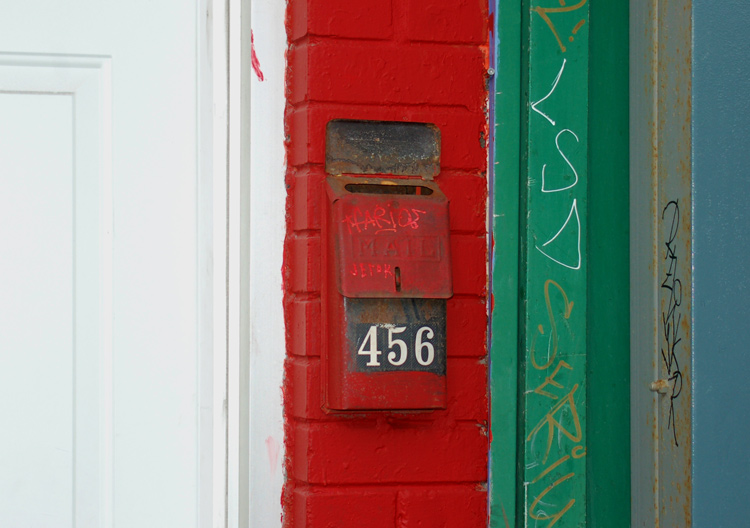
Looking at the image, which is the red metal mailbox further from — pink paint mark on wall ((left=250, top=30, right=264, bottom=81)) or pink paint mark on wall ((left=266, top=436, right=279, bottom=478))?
pink paint mark on wall ((left=250, top=30, right=264, bottom=81))

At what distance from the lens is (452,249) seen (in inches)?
45.4

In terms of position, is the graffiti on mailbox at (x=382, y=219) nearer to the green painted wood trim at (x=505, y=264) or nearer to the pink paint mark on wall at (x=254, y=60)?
the green painted wood trim at (x=505, y=264)

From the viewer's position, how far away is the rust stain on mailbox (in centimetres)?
112

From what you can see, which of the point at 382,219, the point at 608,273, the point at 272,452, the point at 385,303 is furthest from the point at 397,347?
the point at 608,273

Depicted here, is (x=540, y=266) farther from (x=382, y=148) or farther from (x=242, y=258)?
(x=242, y=258)

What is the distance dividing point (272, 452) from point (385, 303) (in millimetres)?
350
